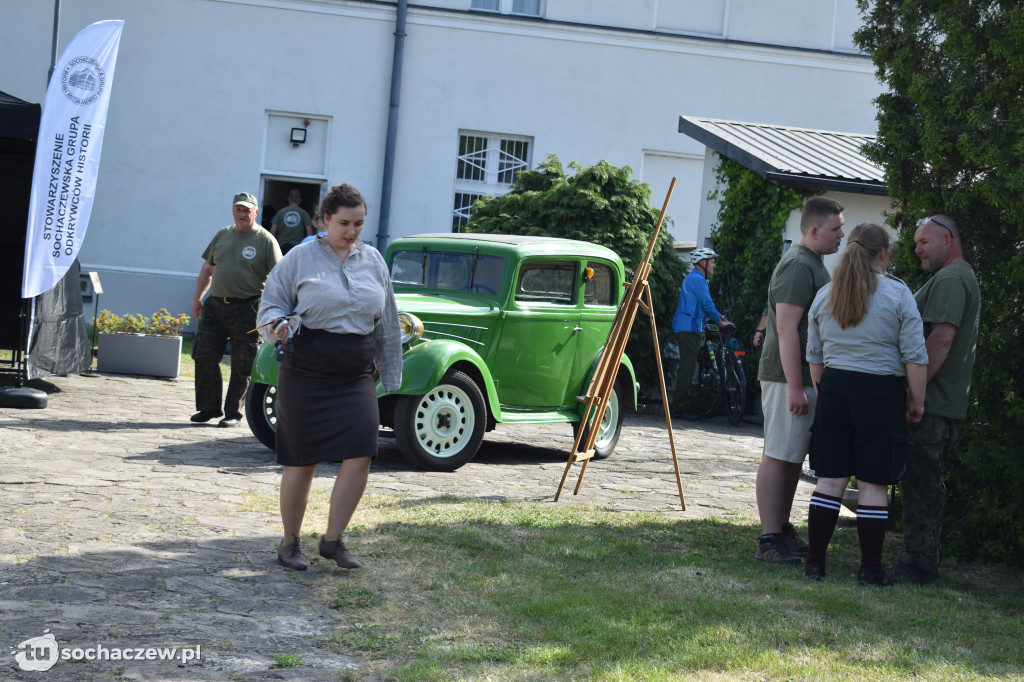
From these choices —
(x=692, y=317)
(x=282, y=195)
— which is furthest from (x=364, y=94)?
(x=692, y=317)

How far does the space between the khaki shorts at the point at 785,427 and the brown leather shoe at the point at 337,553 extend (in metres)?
2.32

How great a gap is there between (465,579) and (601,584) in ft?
2.10

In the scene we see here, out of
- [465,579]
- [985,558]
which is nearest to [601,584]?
[465,579]

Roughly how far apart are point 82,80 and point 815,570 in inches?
285

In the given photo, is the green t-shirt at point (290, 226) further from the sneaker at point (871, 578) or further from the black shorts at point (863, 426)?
the sneaker at point (871, 578)

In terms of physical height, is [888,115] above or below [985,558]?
above

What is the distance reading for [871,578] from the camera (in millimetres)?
5680

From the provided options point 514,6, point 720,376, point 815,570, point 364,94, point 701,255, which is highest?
point 514,6

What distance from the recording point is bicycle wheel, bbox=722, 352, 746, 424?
43.4 feet

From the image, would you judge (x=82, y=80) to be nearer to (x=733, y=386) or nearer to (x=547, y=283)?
(x=547, y=283)

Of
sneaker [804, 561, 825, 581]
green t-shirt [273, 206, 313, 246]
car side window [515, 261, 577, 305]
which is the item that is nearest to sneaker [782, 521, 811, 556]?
sneaker [804, 561, 825, 581]

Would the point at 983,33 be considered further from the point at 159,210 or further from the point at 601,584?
the point at 159,210

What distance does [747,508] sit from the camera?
310 inches

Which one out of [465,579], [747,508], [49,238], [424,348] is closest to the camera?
[465,579]
